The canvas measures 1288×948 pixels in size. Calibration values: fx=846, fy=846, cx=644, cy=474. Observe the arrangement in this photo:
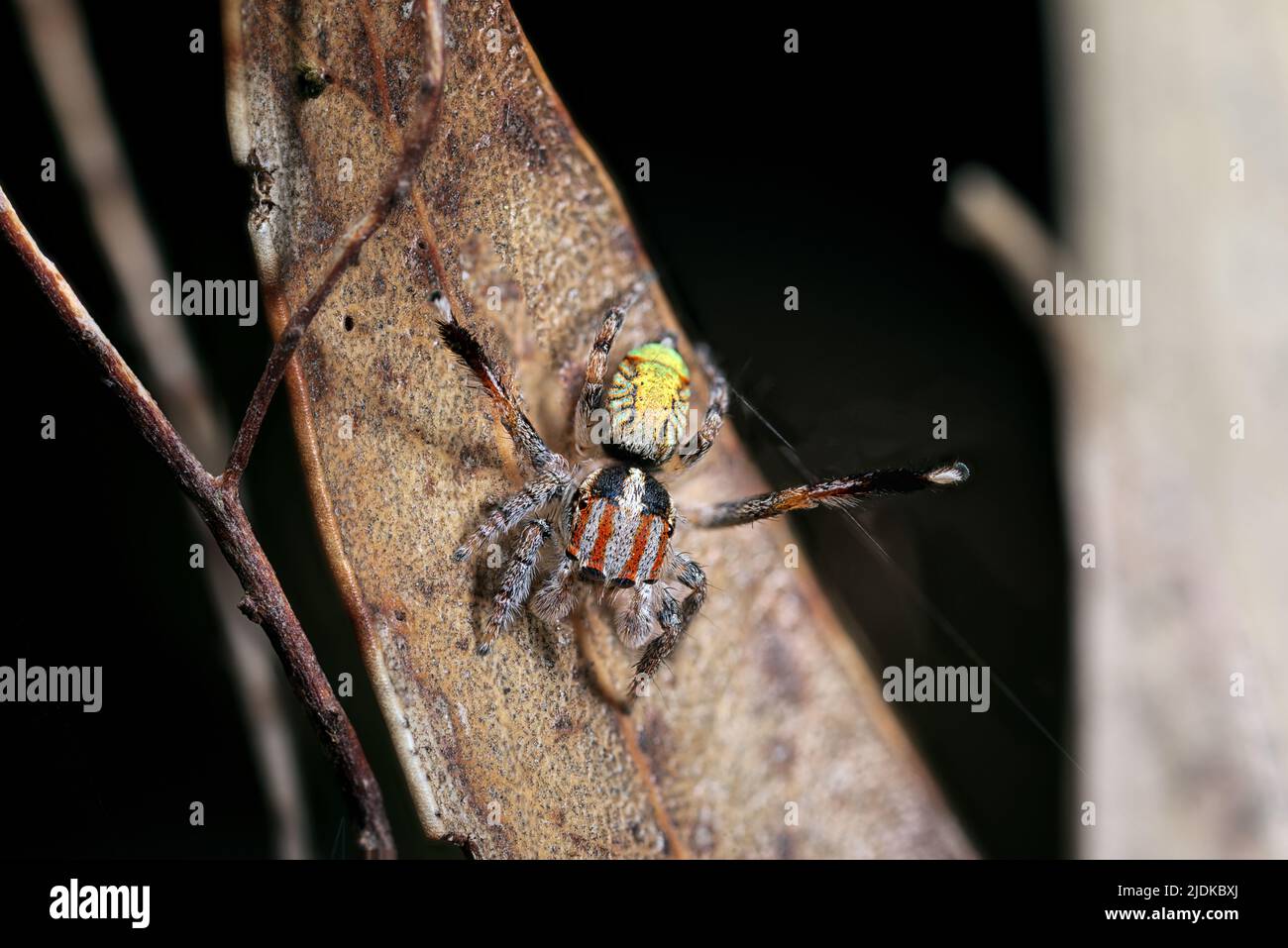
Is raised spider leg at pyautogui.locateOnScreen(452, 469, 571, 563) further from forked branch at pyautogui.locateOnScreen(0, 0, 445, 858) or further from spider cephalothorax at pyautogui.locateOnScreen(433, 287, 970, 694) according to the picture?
forked branch at pyautogui.locateOnScreen(0, 0, 445, 858)

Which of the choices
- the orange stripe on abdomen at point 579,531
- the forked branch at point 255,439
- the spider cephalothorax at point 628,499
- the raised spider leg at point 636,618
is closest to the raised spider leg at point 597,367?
the spider cephalothorax at point 628,499

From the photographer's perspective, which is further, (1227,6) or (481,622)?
(1227,6)

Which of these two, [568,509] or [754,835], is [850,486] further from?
[754,835]

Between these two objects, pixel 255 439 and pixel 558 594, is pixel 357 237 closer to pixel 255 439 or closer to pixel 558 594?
pixel 255 439

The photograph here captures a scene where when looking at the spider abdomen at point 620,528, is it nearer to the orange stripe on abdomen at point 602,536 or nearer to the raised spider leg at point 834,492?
the orange stripe on abdomen at point 602,536

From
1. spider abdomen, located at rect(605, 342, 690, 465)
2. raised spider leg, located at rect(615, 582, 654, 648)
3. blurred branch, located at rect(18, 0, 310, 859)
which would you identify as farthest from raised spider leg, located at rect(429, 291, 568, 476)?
blurred branch, located at rect(18, 0, 310, 859)
